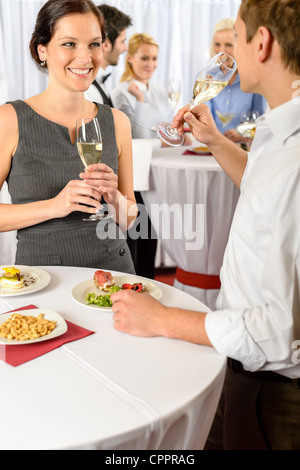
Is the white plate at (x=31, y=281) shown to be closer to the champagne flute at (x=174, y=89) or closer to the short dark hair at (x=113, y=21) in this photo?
the champagne flute at (x=174, y=89)

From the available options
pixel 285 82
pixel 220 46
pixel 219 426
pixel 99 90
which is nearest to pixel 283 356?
pixel 219 426

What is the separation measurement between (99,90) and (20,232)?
158cm

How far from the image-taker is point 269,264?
110cm

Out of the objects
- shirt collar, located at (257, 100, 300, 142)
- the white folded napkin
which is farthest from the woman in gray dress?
the white folded napkin

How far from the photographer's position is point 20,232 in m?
1.86

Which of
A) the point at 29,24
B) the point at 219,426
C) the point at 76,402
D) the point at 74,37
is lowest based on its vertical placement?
the point at 219,426

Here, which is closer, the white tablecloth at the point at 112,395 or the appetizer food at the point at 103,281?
the white tablecloth at the point at 112,395

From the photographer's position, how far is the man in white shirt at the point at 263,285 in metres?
1.09

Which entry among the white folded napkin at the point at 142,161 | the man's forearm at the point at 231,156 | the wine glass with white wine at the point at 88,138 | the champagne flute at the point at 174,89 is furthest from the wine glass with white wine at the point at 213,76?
the champagne flute at the point at 174,89

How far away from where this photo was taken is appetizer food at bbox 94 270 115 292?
1410 millimetres

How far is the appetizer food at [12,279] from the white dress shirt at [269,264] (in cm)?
57

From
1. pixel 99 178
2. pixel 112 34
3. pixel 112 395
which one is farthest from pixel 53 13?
pixel 112 34

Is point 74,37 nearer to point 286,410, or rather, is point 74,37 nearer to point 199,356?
point 199,356
